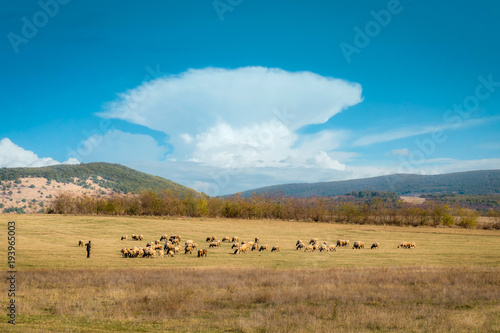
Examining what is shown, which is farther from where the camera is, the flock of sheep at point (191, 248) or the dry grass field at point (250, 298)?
the flock of sheep at point (191, 248)

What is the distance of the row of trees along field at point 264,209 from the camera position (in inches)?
3814

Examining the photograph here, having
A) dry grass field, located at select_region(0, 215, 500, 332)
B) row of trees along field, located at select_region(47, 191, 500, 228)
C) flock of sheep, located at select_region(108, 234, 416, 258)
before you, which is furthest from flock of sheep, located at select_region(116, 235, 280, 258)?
row of trees along field, located at select_region(47, 191, 500, 228)

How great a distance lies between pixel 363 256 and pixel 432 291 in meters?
18.6

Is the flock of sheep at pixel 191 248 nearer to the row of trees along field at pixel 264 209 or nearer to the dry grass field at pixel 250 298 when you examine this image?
the dry grass field at pixel 250 298

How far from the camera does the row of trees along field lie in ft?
318

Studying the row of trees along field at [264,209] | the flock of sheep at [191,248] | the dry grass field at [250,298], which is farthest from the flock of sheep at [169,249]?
the row of trees along field at [264,209]

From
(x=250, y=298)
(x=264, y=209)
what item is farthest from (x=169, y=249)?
(x=264, y=209)

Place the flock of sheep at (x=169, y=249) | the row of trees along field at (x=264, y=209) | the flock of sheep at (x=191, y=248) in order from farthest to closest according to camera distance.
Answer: the row of trees along field at (x=264, y=209), the flock of sheep at (x=191, y=248), the flock of sheep at (x=169, y=249)

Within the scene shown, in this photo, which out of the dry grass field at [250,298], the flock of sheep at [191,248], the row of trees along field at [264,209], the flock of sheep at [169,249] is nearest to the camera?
the dry grass field at [250,298]

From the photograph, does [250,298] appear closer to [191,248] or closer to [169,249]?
[191,248]

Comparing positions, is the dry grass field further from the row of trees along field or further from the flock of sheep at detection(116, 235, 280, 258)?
the row of trees along field

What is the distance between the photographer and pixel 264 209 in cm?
11244

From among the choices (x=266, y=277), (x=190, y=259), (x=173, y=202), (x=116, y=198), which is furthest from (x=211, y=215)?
(x=266, y=277)

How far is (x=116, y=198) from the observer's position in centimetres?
10969
